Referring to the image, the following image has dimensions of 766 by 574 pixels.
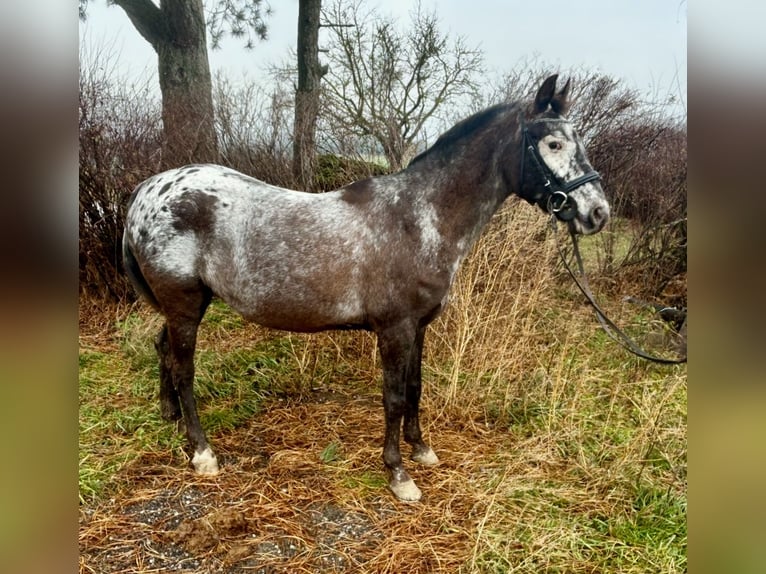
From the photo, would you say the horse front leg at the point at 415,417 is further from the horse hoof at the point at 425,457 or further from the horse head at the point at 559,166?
the horse head at the point at 559,166

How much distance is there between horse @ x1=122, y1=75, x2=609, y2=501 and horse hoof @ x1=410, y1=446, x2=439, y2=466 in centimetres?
33

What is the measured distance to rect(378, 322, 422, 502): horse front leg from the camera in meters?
2.44

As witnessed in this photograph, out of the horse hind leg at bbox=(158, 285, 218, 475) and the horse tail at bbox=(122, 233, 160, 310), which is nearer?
the horse hind leg at bbox=(158, 285, 218, 475)

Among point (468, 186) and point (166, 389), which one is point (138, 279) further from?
point (468, 186)

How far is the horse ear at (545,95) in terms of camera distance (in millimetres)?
2180

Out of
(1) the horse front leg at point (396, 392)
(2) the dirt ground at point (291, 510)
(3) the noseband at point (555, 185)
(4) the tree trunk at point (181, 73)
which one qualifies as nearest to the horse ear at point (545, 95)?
(3) the noseband at point (555, 185)

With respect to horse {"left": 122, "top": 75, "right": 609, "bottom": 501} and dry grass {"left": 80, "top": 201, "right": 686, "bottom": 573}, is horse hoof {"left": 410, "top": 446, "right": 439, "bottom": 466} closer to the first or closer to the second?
dry grass {"left": 80, "top": 201, "right": 686, "bottom": 573}

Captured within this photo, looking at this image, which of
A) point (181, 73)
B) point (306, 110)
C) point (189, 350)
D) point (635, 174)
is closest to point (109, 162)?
point (181, 73)

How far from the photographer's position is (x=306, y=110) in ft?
14.0

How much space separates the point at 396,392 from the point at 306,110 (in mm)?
2863

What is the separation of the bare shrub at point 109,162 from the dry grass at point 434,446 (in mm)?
416

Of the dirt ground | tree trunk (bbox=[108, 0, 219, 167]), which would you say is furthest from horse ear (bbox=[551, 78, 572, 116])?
tree trunk (bbox=[108, 0, 219, 167])
